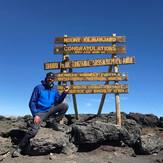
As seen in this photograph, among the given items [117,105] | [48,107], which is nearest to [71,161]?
[48,107]

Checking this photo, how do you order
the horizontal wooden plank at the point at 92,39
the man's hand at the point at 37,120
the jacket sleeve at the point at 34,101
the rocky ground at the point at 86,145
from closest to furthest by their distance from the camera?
the rocky ground at the point at 86,145, the man's hand at the point at 37,120, the jacket sleeve at the point at 34,101, the horizontal wooden plank at the point at 92,39

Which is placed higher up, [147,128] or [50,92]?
[50,92]

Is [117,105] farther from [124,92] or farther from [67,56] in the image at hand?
[67,56]

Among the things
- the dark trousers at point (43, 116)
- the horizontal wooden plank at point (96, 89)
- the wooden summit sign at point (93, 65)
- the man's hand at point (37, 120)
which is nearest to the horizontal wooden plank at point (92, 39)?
the wooden summit sign at point (93, 65)

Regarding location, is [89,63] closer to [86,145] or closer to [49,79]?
[49,79]

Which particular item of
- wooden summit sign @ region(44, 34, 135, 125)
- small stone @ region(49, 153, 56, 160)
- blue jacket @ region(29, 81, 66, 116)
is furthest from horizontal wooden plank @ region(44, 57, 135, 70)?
small stone @ region(49, 153, 56, 160)

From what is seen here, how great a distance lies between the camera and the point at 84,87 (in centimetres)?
2042

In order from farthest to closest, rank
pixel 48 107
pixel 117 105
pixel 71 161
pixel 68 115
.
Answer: pixel 68 115 < pixel 117 105 < pixel 48 107 < pixel 71 161

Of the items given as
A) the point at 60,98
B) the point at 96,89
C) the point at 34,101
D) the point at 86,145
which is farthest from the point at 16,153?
the point at 96,89

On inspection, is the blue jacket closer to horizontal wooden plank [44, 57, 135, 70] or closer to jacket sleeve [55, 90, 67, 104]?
jacket sleeve [55, 90, 67, 104]

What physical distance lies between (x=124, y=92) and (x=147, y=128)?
379 centimetres

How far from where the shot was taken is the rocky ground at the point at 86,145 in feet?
52.9

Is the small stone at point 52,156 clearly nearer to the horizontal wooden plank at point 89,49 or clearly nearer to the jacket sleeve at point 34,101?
the jacket sleeve at point 34,101

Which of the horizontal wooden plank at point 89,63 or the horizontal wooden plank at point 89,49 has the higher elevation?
the horizontal wooden plank at point 89,49
